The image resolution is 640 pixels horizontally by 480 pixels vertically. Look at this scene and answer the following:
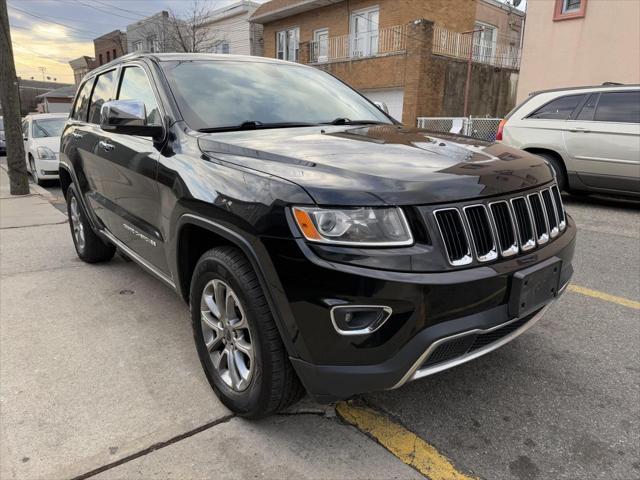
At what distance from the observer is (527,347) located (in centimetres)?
321

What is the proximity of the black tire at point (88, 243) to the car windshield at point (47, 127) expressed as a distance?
8.02 meters

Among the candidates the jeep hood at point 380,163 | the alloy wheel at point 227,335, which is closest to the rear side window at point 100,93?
the jeep hood at point 380,163

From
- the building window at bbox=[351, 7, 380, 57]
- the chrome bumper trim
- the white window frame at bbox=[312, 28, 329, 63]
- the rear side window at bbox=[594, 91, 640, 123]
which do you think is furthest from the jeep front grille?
the white window frame at bbox=[312, 28, 329, 63]

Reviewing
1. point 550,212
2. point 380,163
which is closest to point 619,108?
point 550,212

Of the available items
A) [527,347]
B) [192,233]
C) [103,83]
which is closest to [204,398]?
[192,233]

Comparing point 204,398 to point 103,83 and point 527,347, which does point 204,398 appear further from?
point 103,83

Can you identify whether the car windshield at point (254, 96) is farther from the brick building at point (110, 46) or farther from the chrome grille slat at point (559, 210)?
the brick building at point (110, 46)

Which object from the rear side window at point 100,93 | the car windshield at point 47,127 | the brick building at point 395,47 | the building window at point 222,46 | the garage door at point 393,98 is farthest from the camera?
the building window at point 222,46

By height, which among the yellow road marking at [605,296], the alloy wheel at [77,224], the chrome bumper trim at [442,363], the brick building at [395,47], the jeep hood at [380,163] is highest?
the brick building at [395,47]

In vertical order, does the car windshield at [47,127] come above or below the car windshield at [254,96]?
below

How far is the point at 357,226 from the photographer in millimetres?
1938

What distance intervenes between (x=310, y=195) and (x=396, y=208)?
1.13 ft

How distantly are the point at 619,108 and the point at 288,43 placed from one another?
18640mm

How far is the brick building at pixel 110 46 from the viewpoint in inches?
1410
